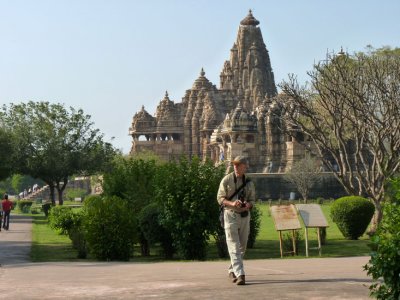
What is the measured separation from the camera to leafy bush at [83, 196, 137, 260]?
15016 mm

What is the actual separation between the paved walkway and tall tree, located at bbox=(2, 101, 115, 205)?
106 ft

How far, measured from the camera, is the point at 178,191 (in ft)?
50.1

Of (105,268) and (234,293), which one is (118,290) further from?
(105,268)

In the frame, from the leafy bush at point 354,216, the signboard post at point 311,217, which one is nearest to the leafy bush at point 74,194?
the leafy bush at point 354,216

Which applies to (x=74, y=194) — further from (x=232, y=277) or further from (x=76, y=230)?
(x=232, y=277)

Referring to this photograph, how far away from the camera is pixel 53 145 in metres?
44.9

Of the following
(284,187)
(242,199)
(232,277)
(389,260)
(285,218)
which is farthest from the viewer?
(284,187)

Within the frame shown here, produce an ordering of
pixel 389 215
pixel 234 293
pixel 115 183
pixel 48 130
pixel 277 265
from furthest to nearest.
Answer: pixel 48 130 < pixel 115 183 < pixel 277 265 < pixel 234 293 < pixel 389 215

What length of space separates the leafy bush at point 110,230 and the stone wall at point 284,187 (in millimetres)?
47664

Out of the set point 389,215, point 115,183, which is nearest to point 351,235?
point 115,183

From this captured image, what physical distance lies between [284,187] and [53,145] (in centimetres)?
2457

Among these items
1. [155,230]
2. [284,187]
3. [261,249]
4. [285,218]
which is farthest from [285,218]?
[284,187]

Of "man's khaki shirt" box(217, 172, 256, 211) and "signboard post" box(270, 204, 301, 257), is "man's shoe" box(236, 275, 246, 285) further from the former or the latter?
"signboard post" box(270, 204, 301, 257)

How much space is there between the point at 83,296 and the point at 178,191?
22.9 ft
